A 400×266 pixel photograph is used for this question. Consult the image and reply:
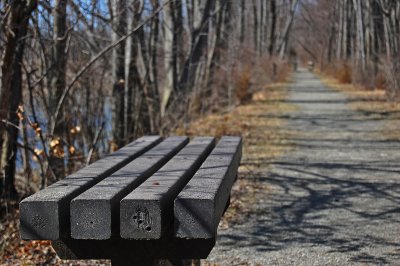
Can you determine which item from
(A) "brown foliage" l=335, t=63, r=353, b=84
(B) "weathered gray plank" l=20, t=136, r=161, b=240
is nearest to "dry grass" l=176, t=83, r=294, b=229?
(B) "weathered gray plank" l=20, t=136, r=161, b=240

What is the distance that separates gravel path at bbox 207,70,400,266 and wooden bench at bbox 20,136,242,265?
167 centimetres

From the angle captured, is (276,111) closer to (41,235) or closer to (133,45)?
(133,45)

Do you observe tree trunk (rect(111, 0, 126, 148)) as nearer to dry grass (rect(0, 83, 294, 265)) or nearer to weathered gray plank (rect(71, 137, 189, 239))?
dry grass (rect(0, 83, 294, 265))

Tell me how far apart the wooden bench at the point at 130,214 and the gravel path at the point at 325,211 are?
1673mm

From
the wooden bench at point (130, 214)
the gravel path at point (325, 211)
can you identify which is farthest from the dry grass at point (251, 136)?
the wooden bench at point (130, 214)

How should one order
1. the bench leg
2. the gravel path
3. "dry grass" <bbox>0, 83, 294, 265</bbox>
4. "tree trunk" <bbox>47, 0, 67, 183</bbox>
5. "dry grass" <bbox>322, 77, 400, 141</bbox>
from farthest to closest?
"dry grass" <bbox>322, 77, 400, 141</bbox>
"tree trunk" <bbox>47, 0, 67, 183</bbox>
"dry grass" <bbox>0, 83, 294, 265</bbox>
the gravel path
the bench leg

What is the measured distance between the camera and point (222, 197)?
132 inches

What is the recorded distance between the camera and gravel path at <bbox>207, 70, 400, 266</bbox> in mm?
5125

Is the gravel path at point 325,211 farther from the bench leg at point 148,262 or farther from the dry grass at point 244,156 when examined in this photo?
the bench leg at point 148,262

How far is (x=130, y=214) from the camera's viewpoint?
294cm

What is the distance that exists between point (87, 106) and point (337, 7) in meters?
37.1

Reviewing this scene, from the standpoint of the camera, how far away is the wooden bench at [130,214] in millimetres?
2943

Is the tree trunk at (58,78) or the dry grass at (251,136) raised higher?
the tree trunk at (58,78)

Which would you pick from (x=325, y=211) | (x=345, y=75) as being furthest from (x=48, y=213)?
(x=345, y=75)
